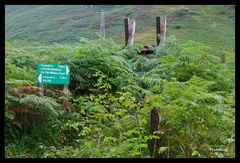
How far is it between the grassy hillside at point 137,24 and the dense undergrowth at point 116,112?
9013 mm

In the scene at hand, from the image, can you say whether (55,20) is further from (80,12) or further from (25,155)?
(25,155)

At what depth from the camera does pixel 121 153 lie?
4520mm

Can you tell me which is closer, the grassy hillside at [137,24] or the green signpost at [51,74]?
the green signpost at [51,74]

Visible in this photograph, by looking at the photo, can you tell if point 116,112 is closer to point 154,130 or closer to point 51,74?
point 154,130

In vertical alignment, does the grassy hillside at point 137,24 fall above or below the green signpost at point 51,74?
below

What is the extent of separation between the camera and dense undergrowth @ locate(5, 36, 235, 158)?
16.4 ft

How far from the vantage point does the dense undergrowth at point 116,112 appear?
5004mm

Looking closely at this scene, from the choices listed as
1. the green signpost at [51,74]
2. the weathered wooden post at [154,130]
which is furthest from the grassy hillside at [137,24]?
the weathered wooden post at [154,130]

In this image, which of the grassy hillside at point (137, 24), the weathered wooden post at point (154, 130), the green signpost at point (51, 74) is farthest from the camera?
the grassy hillside at point (137, 24)

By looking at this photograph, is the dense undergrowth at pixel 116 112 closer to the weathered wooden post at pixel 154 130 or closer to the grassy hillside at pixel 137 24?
the weathered wooden post at pixel 154 130

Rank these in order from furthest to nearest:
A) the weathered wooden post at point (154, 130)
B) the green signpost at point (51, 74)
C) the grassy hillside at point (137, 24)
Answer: the grassy hillside at point (137, 24)
the green signpost at point (51, 74)
the weathered wooden post at point (154, 130)

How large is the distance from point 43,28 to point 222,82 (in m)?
17.6

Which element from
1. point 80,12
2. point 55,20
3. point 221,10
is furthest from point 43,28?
point 221,10
